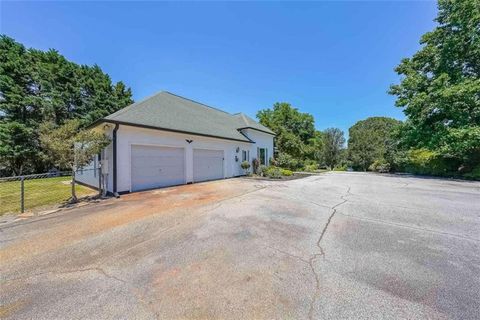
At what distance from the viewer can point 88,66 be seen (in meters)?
25.6

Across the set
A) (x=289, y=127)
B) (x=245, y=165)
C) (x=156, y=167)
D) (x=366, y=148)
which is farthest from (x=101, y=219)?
(x=366, y=148)

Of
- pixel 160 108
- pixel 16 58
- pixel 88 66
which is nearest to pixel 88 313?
pixel 160 108

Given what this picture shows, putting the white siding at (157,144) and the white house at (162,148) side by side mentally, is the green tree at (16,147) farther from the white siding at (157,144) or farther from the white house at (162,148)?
the white siding at (157,144)

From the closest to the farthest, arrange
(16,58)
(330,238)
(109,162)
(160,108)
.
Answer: (330,238) → (109,162) → (160,108) → (16,58)

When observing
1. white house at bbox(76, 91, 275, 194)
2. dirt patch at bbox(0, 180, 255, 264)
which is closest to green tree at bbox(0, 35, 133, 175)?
white house at bbox(76, 91, 275, 194)

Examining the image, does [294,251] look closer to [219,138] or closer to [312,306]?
[312,306]

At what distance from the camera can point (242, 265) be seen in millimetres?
3217

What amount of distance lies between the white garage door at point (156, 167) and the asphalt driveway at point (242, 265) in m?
4.00

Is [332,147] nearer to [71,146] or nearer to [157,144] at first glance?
[157,144]

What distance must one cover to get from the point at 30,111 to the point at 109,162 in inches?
735

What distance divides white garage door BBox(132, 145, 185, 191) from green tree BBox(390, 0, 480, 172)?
19975 millimetres

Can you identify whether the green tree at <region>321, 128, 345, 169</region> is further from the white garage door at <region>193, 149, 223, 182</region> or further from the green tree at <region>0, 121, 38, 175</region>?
the green tree at <region>0, 121, 38, 175</region>

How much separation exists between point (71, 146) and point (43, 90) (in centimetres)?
2005

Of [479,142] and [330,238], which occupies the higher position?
[479,142]
